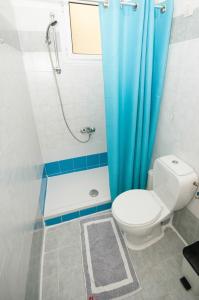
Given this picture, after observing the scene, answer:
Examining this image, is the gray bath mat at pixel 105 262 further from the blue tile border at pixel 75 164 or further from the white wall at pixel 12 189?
the blue tile border at pixel 75 164

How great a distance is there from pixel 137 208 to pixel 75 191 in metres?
0.87

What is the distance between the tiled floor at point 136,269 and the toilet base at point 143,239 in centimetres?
3

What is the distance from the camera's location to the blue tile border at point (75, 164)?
7.14ft

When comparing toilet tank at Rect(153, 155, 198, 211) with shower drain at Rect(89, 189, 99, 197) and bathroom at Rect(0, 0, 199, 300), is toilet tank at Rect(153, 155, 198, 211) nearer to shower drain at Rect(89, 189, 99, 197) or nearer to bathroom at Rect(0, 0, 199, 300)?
bathroom at Rect(0, 0, 199, 300)

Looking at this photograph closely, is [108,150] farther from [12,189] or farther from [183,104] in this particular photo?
[12,189]

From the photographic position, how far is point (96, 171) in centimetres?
230

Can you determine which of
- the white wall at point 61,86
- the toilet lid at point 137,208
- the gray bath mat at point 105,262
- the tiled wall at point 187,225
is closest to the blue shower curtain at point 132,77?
the toilet lid at point 137,208

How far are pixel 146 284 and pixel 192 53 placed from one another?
5.55ft

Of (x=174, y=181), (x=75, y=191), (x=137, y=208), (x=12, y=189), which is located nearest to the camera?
(x=12, y=189)

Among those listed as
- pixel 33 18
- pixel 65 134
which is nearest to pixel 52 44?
pixel 33 18

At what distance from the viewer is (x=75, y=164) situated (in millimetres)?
2268

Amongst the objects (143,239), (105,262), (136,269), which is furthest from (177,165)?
(105,262)

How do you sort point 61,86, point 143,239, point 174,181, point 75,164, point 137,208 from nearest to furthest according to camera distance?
point 174,181 → point 137,208 → point 143,239 → point 61,86 → point 75,164

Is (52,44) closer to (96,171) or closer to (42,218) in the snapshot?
(96,171)
